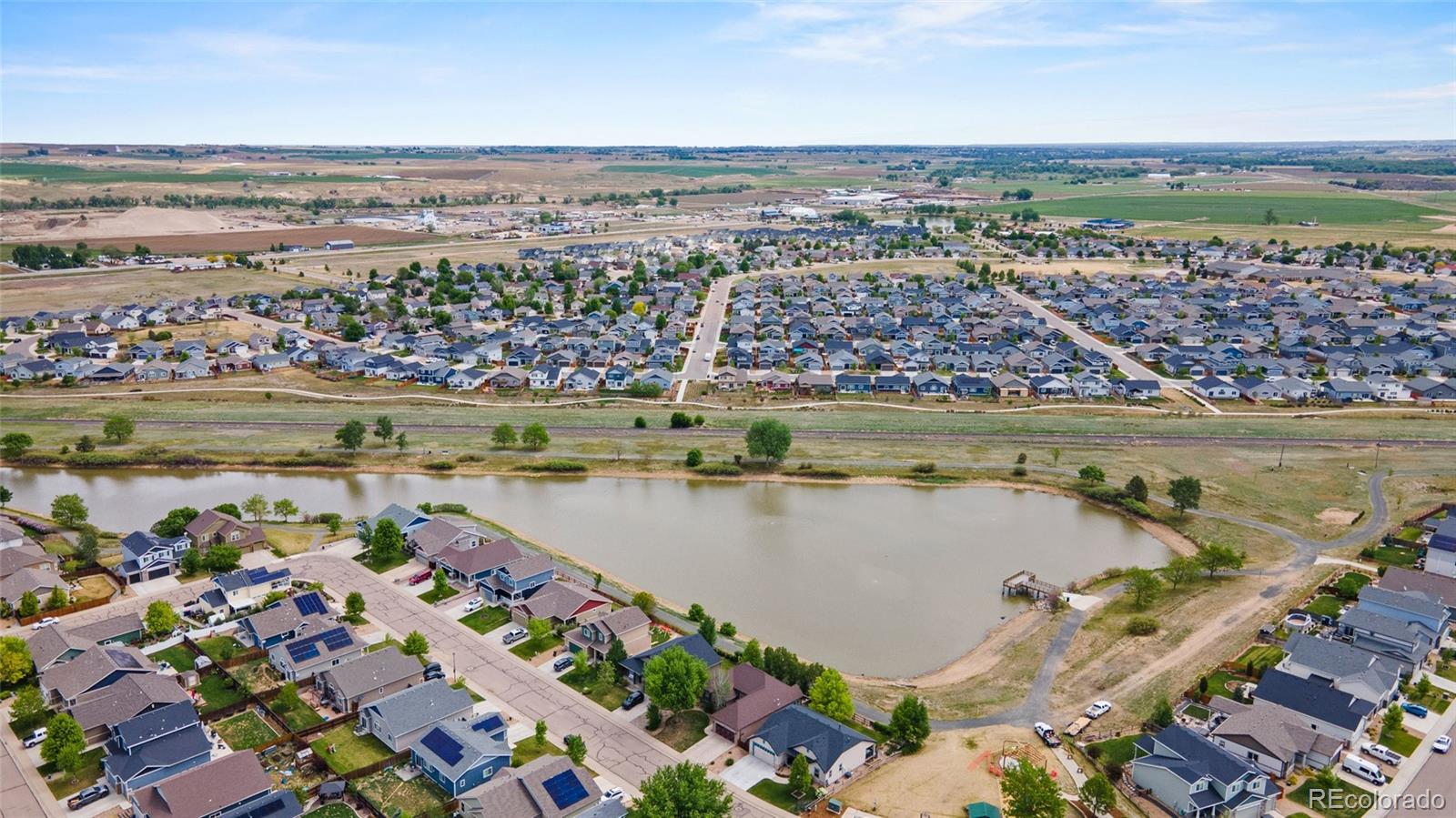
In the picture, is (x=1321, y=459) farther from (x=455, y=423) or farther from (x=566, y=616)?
(x=455, y=423)

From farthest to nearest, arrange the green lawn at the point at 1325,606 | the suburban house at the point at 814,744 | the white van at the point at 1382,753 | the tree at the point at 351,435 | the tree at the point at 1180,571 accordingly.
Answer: the tree at the point at 351,435 < the tree at the point at 1180,571 < the green lawn at the point at 1325,606 < the white van at the point at 1382,753 < the suburban house at the point at 814,744

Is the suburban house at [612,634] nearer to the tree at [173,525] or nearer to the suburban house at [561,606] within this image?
the suburban house at [561,606]

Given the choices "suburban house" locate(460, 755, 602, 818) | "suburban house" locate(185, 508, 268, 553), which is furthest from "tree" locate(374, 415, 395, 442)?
"suburban house" locate(460, 755, 602, 818)

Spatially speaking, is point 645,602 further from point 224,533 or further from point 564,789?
point 224,533

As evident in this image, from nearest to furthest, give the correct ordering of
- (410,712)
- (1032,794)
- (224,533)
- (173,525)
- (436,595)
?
(1032,794)
(410,712)
(436,595)
(224,533)
(173,525)

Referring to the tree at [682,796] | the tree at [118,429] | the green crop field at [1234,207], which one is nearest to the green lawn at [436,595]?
the tree at [682,796]

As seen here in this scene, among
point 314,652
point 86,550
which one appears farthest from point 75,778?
point 86,550

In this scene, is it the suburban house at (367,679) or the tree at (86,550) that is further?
the tree at (86,550)
